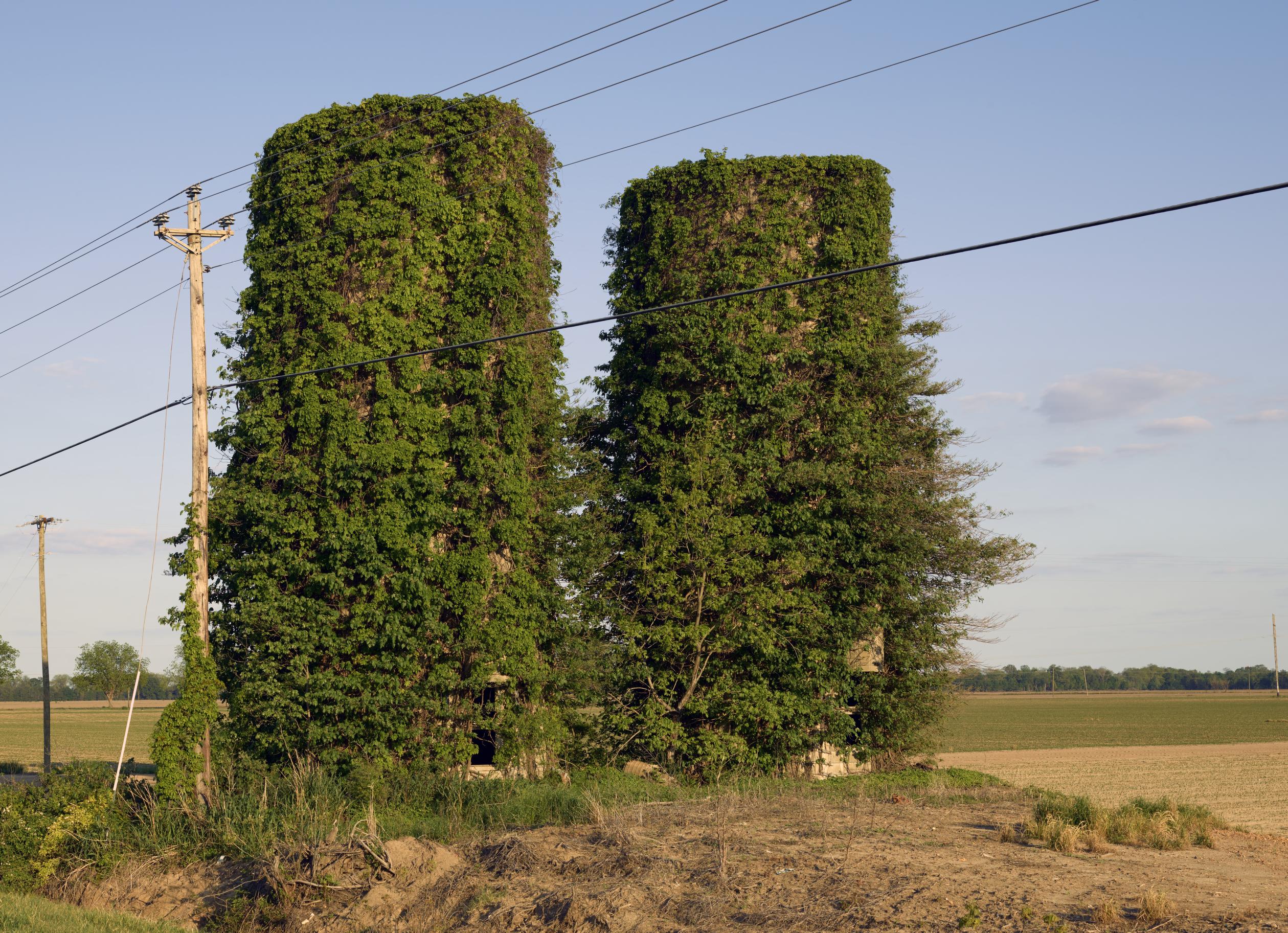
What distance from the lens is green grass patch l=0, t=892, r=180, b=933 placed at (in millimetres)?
13250

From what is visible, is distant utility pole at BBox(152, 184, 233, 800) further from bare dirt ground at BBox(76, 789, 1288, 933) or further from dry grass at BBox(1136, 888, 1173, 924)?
dry grass at BBox(1136, 888, 1173, 924)

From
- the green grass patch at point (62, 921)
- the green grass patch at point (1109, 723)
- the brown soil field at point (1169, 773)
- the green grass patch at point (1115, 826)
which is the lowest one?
the green grass patch at point (1109, 723)

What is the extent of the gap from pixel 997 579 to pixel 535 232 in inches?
562

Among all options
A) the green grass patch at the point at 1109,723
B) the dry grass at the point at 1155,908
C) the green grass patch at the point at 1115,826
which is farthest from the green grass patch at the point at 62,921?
the green grass patch at the point at 1109,723

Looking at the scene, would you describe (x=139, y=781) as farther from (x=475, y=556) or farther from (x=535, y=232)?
(x=535, y=232)

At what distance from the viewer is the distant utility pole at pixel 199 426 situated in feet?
65.8

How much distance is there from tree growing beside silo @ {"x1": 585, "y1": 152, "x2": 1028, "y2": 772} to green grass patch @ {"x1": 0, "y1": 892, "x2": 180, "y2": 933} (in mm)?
11555

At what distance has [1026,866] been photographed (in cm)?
1348

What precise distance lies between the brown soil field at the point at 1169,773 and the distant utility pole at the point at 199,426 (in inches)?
782

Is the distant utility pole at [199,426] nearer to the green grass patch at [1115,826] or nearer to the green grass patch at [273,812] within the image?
the green grass patch at [273,812]

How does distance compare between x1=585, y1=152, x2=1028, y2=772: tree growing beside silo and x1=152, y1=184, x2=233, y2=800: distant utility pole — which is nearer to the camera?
x1=152, y1=184, x2=233, y2=800: distant utility pole

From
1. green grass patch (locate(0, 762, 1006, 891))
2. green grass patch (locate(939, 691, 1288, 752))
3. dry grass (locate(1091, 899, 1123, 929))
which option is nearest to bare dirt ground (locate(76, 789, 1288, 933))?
dry grass (locate(1091, 899, 1123, 929))

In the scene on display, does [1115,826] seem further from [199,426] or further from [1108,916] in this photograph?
[199,426]

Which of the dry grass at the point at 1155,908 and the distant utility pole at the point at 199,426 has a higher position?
the distant utility pole at the point at 199,426
